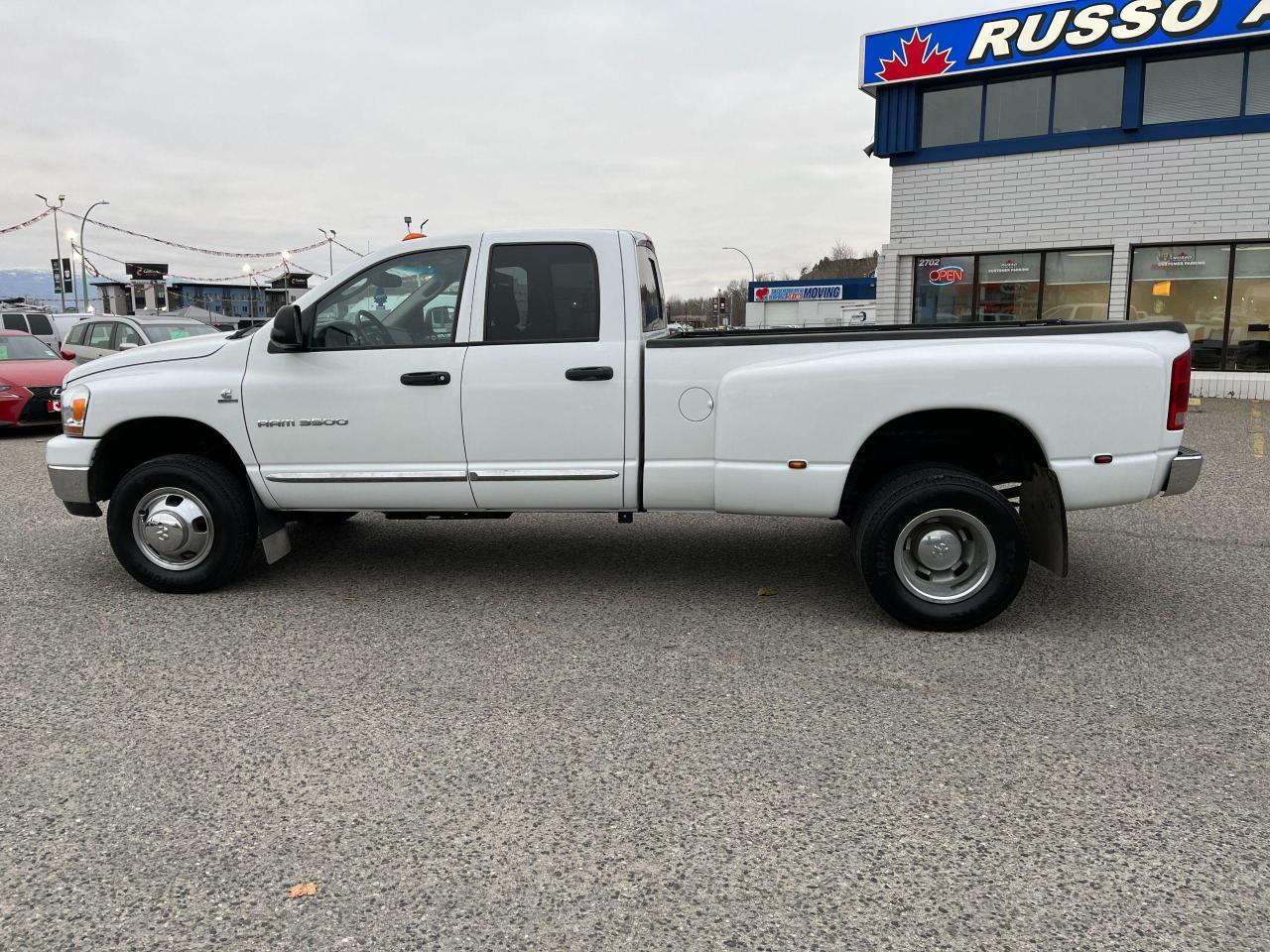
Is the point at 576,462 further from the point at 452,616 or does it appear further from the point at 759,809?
the point at 759,809

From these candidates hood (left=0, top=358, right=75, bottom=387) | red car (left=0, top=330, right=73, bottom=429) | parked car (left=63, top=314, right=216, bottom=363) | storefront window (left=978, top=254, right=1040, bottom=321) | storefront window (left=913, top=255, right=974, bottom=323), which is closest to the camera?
red car (left=0, top=330, right=73, bottom=429)

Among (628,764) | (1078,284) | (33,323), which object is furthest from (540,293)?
(33,323)

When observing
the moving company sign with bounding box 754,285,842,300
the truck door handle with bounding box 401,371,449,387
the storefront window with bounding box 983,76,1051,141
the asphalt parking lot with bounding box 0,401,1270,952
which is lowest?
the asphalt parking lot with bounding box 0,401,1270,952

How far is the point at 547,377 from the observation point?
491 centimetres

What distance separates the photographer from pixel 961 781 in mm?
3189

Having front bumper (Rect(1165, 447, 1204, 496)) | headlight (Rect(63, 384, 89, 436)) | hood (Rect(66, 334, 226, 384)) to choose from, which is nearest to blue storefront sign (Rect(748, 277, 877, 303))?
front bumper (Rect(1165, 447, 1204, 496))

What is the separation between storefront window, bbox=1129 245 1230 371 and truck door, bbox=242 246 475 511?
15580 mm

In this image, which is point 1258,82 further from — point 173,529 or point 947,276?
point 173,529

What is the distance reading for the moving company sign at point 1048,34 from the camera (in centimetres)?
1523

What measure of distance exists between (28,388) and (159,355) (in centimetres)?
920

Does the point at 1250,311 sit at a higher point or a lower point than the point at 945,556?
higher

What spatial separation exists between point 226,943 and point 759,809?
1.56 meters

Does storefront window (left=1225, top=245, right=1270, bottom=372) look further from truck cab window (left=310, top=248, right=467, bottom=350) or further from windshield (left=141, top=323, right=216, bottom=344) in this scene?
windshield (left=141, top=323, right=216, bottom=344)

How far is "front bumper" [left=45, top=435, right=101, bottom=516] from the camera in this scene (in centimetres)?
530
